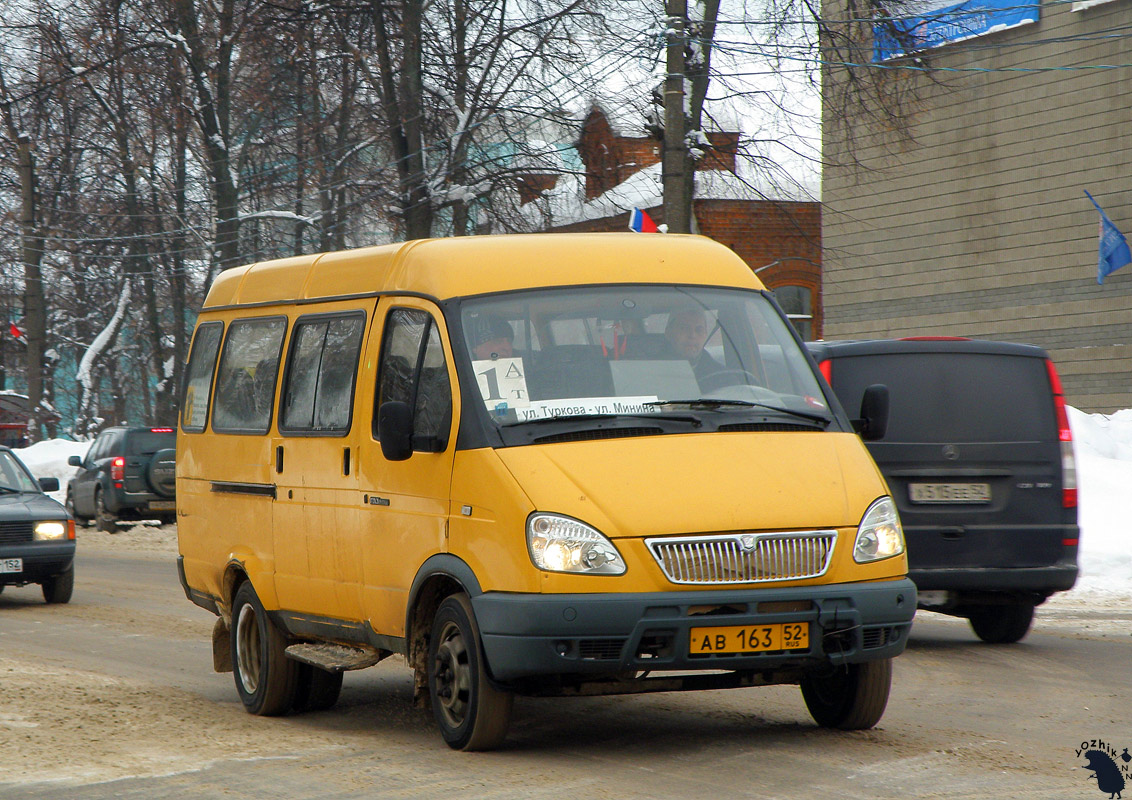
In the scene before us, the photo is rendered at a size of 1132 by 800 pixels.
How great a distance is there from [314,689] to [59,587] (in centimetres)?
751

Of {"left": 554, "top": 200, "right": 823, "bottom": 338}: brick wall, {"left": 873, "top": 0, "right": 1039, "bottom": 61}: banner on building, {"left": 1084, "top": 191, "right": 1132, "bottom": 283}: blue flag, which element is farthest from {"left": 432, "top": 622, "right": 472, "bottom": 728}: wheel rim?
{"left": 554, "top": 200, "right": 823, "bottom": 338}: brick wall

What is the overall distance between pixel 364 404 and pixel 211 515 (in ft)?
6.86

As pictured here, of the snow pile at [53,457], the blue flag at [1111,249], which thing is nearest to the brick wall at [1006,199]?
the blue flag at [1111,249]

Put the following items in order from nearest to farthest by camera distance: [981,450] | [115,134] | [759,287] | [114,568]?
1. [759,287]
2. [981,450]
3. [114,568]
4. [115,134]

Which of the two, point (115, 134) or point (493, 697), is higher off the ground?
point (115, 134)

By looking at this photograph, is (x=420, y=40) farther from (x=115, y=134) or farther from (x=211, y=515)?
(x=211, y=515)

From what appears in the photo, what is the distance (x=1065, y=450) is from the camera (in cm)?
995

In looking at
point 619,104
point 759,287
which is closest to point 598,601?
point 759,287

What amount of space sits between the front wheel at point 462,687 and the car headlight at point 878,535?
1556 mm

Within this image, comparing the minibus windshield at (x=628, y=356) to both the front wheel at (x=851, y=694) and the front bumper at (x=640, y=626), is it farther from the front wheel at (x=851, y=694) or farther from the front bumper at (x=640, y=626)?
the front wheel at (x=851, y=694)

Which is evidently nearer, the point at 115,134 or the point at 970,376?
the point at 970,376

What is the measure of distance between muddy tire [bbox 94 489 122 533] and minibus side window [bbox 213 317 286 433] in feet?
59.7

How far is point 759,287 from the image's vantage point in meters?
7.50

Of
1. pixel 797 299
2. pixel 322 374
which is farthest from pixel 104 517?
pixel 797 299
